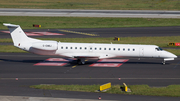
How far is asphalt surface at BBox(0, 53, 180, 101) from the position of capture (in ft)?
81.1

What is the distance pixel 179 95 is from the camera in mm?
24219

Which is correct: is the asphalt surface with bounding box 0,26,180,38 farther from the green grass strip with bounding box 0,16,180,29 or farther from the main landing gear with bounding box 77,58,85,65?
the main landing gear with bounding box 77,58,85,65

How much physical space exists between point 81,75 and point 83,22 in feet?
142

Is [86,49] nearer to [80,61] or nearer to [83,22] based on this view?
[80,61]

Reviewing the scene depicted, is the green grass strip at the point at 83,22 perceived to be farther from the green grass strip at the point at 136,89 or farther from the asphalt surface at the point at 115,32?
the green grass strip at the point at 136,89

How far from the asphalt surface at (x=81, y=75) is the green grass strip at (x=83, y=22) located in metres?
30.8

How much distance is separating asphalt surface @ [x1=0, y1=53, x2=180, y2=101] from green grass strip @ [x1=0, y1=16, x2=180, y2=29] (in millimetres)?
30786

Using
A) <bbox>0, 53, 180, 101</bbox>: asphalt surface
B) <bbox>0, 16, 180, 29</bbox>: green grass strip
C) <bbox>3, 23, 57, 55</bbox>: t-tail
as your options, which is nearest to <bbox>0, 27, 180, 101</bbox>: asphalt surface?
<bbox>0, 53, 180, 101</bbox>: asphalt surface

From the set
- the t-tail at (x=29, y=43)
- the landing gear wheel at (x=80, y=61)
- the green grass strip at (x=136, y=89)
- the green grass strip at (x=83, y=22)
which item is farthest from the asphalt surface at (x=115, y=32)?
the green grass strip at (x=136, y=89)

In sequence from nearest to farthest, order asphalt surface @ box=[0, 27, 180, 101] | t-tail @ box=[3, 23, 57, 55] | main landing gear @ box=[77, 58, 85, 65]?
asphalt surface @ box=[0, 27, 180, 101] → t-tail @ box=[3, 23, 57, 55] → main landing gear @ box=[77, 58, 85, 65]

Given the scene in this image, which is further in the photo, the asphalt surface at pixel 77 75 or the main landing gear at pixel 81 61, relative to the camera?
the main landing gear at pixel 81 61

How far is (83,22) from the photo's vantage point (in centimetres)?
7406

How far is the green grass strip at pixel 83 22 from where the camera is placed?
7012 centimetres

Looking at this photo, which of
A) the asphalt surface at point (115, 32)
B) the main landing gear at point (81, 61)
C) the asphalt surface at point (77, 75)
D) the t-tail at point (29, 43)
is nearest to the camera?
the asphalt surface at point (77, 75)
